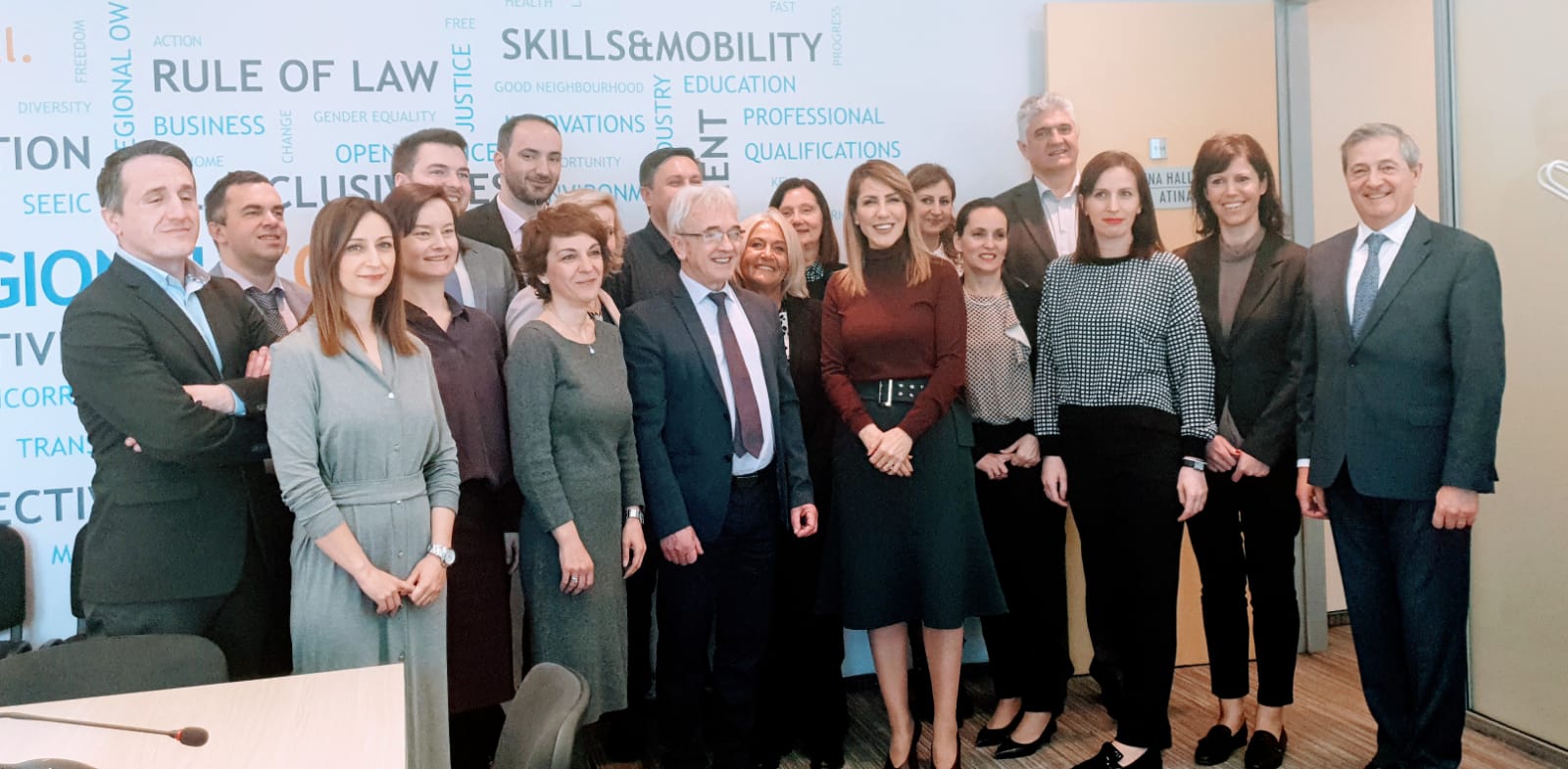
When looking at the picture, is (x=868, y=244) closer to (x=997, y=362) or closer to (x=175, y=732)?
(x=997, y=362)

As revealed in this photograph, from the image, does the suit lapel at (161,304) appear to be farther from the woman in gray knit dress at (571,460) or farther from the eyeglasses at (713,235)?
the eyeglasses at (713,235)

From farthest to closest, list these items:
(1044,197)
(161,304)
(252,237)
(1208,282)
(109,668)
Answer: (1044,197) < (1208,282) < (252,237) < (161,304) < (109,668)

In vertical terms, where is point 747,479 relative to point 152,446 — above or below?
below

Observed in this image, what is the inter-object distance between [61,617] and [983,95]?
151 inches

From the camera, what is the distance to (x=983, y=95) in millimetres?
4543

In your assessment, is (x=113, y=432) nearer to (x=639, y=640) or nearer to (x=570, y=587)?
(x=570, y=587)

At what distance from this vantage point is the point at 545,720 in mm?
1866

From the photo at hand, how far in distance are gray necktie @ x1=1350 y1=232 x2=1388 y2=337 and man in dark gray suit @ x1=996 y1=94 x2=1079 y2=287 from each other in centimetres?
Result: 105

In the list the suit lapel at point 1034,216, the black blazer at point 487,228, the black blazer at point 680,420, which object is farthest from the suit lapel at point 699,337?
the suit lapel at point 1034,216

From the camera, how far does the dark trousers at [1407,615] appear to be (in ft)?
10.1

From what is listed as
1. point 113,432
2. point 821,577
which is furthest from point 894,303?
point 113,432

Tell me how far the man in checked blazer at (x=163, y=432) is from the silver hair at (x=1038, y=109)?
2728 mm

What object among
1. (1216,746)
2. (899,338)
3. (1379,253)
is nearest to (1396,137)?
(1379,253)

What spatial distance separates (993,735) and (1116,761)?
1.62 ft
